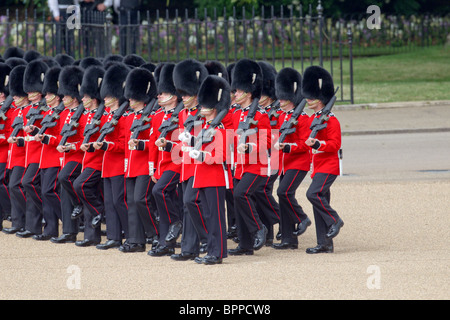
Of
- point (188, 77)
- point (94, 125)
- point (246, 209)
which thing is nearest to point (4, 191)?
point (94, 125)

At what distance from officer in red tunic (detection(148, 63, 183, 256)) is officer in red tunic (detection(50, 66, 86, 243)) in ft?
2.91

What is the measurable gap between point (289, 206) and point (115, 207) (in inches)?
56.5

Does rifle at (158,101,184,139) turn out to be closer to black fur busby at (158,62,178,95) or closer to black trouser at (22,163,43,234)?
black fur busby at (158,62,178,95)

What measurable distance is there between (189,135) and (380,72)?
56.0 feet

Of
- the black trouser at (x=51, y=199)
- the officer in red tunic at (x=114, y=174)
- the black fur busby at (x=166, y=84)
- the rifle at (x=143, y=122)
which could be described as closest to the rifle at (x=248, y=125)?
the black fur busby at (x=166, y=84)

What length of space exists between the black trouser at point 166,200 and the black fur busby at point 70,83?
1435mm

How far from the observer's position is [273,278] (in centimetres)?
681

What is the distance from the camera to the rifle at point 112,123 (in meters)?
8.30

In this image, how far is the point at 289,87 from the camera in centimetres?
862

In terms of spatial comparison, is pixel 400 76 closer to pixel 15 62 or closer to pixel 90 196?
pixel 15 62

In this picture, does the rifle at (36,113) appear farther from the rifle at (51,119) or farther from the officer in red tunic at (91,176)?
the officer in red tunic at (91,176)

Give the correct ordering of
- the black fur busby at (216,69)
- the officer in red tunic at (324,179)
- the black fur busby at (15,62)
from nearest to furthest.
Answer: the officer in red tunic at (324,179)
the black fur busby at (216,69)
the black fur busby at (15,62)

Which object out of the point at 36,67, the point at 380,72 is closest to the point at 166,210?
the point at 36,67

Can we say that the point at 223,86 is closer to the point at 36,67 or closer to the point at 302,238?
the point at 302,238
